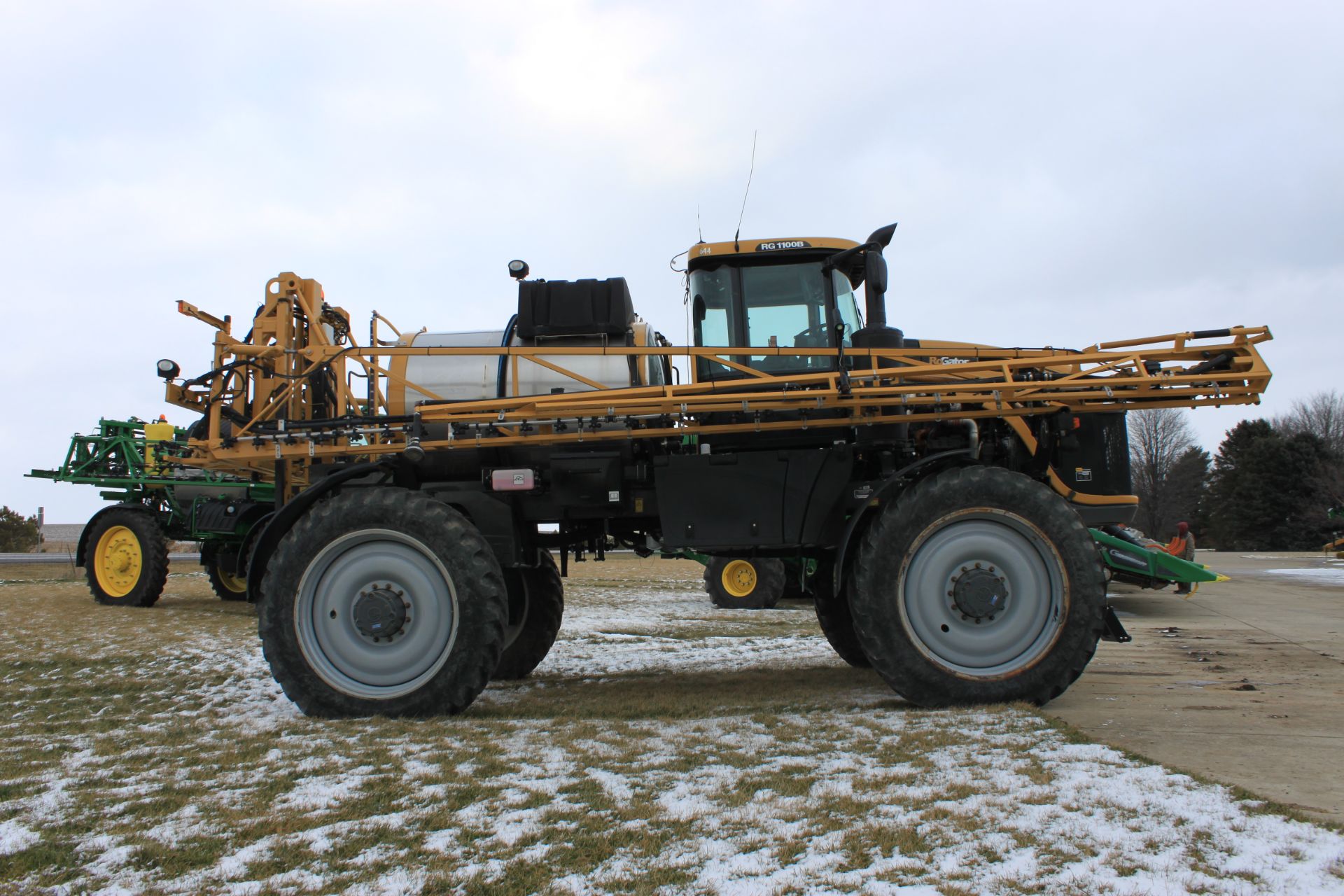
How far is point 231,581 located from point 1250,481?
5089 cm

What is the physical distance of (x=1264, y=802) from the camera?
3086mm

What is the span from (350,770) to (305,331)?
389cm

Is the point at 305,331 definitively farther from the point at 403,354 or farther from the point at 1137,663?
the point at 1137,663

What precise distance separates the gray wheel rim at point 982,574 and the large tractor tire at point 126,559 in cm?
1166

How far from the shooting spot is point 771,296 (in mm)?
5895

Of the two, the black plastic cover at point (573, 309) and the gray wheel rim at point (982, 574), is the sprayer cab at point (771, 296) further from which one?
the gray wheel rim at point (982, 574)

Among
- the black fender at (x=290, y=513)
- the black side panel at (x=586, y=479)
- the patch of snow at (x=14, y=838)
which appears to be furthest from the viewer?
the black side panel at (x=586, y=479)

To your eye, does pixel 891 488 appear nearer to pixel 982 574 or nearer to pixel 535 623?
pixel 982 574

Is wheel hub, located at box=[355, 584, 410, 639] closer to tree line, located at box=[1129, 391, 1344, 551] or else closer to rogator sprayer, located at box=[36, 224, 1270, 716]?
rogator sprayer, located at box=[36, 224, 1270, 716]

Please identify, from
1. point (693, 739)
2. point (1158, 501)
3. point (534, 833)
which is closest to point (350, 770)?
point (534, 833)

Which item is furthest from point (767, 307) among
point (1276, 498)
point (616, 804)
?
point (1276, 498)

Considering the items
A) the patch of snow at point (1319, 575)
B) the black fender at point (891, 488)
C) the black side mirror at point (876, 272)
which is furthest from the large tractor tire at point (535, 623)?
the patch of snow at point (1319, 575)

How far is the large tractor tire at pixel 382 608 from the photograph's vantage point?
200 inches

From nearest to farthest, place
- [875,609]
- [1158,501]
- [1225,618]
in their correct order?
[875,609] < [1225,618] < [1158,501]
